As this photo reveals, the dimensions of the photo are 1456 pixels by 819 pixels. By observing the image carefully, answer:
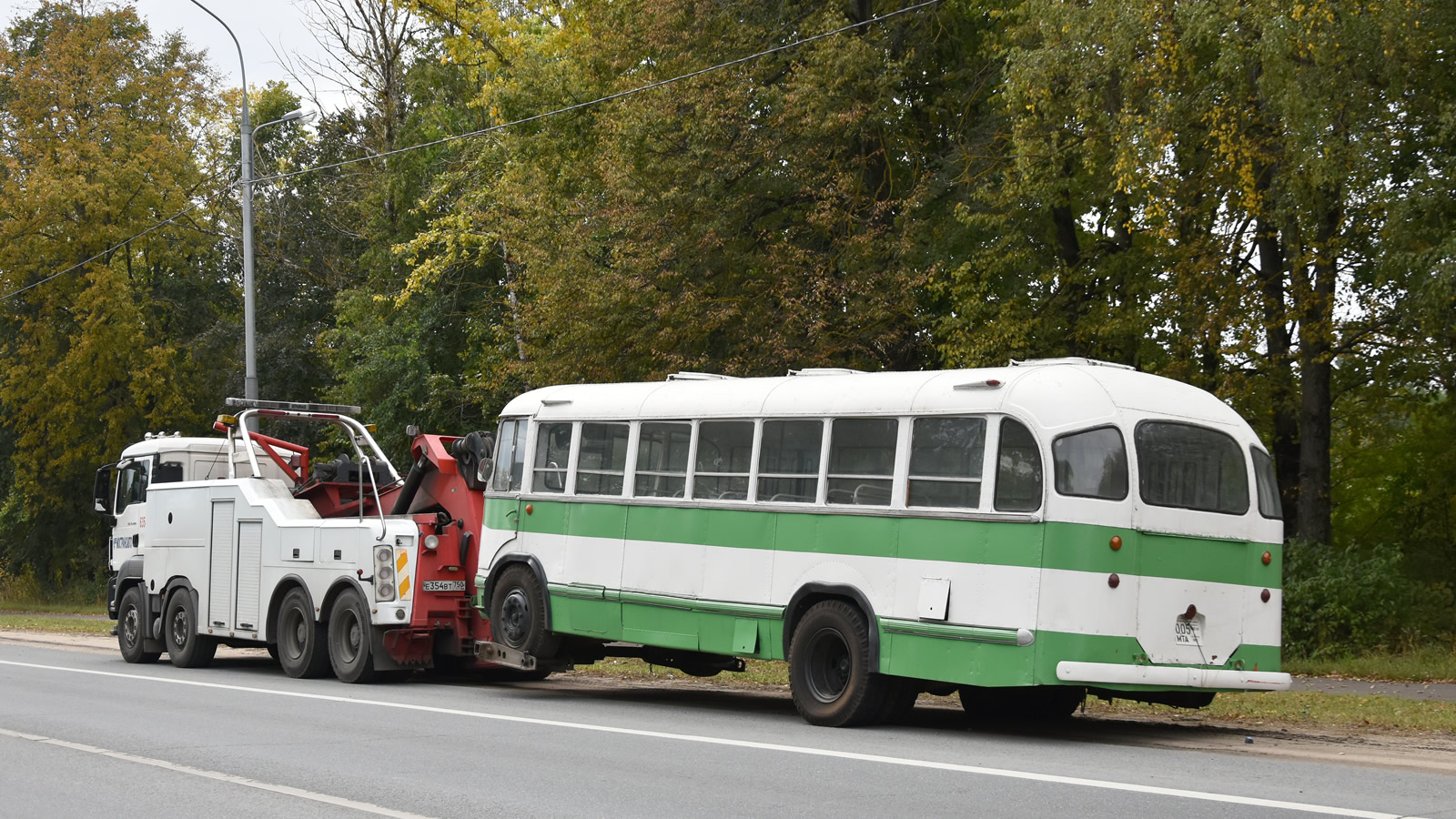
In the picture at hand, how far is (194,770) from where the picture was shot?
396 inches

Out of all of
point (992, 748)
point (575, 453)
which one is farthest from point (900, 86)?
point (992, 748)

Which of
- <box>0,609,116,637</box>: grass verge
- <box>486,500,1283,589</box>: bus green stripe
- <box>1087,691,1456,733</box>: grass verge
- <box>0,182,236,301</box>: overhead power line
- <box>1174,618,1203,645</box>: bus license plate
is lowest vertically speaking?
<box>0,609,116,637</box>: grass verge

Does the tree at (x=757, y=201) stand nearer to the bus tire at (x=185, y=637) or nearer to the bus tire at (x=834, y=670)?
the bus tire at (x=185, y=637)

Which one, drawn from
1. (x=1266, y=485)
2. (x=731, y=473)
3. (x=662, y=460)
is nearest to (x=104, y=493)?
(x=662, y=460)

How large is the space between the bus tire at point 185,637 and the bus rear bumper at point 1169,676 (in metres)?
12.9

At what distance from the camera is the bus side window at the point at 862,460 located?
1238 centimetres

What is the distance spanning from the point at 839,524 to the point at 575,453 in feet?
12.5

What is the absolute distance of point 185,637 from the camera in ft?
66.8

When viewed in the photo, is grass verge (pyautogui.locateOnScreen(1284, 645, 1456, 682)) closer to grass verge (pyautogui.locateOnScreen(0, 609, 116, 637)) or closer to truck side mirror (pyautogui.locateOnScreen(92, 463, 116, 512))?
truck side mirror (pyautogui.locateOnScreen(92, 463, 116, 512))

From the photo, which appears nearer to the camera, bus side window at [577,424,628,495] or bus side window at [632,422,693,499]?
bus side window at [632,422,693,499]

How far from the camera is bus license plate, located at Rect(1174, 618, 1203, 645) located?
11453 mm

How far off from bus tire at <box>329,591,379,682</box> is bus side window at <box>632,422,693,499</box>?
419 centimetres

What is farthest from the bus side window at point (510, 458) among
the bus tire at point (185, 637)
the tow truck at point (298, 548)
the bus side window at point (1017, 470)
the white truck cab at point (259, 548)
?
the bus side window at point (1017, 470)

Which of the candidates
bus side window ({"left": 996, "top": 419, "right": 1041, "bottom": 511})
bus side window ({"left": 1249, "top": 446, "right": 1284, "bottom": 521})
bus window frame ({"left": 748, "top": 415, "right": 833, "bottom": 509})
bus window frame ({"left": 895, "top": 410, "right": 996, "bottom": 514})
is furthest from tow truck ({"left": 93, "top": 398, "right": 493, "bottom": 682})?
bus side window ({"left": 1249, "top": 446, "right": 1284, "bottom": 521})
